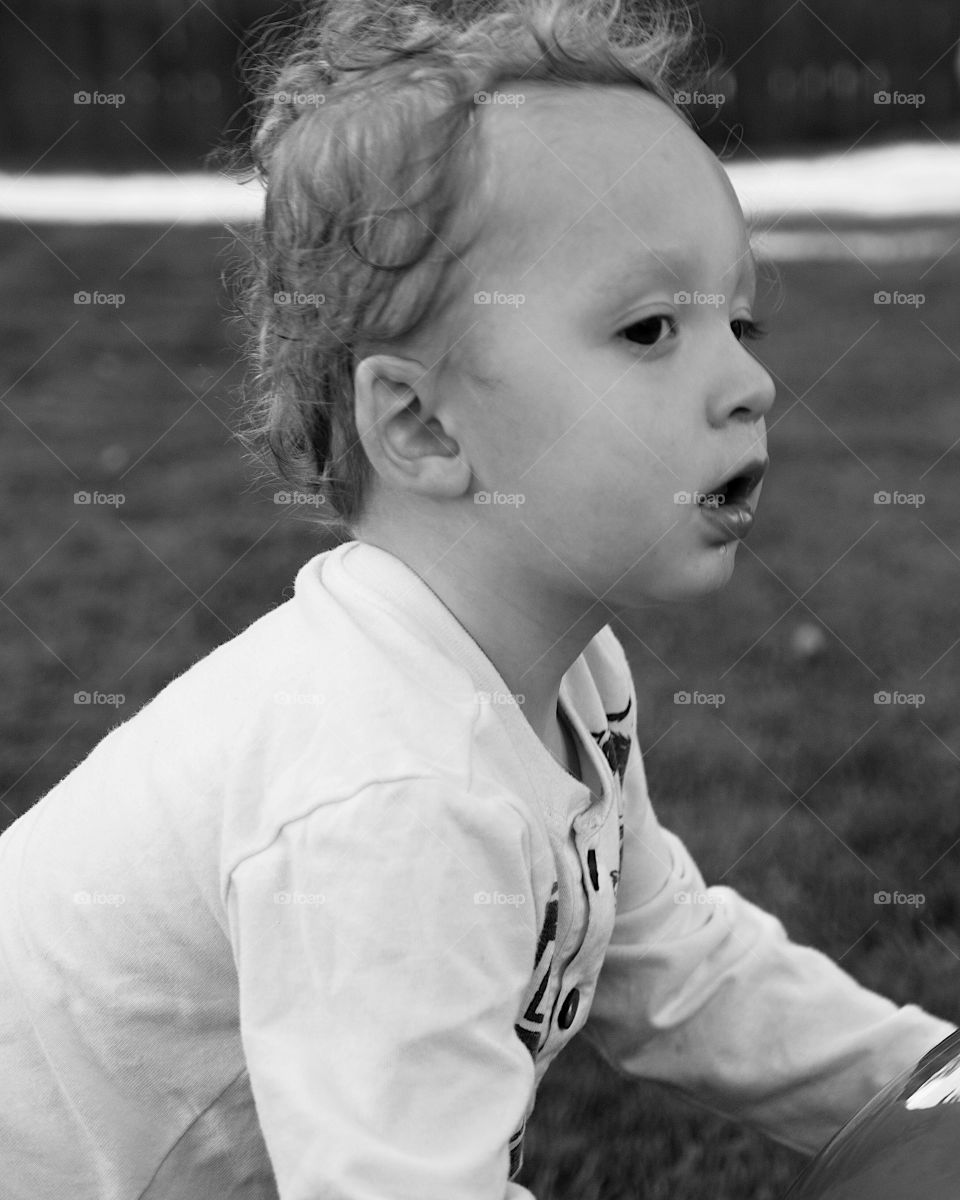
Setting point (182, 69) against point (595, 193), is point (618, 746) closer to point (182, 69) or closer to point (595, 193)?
point (595, 193)

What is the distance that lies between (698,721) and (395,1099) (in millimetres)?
2334

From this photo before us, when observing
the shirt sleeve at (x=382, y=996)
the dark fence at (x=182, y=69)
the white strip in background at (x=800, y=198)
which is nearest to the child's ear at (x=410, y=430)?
the shirt sleeve at (x=382, y=996)

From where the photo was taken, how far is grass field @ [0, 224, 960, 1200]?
9.21 ft

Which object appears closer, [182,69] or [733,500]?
[733,500]

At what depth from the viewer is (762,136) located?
10.0 m

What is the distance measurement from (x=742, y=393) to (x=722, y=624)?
2.49 meters

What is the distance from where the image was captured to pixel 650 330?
167 cm

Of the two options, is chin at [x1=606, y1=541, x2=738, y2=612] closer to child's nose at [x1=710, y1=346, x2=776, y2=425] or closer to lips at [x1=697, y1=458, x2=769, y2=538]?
lips at [x1=697, y1=458, x2=769, y2=538]

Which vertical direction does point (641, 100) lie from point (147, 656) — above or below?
above

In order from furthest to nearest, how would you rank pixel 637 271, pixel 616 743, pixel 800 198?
pixel 800 198 < pixel 616 743 < pixel 637 271

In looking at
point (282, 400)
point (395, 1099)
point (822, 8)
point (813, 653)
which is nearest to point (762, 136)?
point (822, 8)

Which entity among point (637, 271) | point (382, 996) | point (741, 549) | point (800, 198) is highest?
point (637, 271)

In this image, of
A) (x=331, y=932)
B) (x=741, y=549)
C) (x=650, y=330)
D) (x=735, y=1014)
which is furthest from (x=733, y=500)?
(x=741, y=549)

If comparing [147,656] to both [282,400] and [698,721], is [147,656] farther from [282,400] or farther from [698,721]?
[282,400]
